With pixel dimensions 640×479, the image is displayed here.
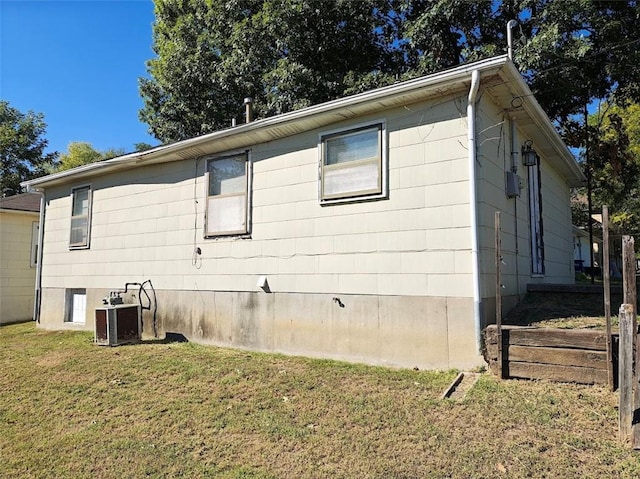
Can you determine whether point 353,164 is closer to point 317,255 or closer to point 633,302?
point 317,255

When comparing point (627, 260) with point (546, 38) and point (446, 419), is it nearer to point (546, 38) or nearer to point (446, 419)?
point (446, 419)

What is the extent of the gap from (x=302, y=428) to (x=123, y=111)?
1713 cm

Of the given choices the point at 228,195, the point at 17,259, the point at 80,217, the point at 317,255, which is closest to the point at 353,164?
the point at 317,255

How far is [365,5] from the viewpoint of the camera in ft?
43.0

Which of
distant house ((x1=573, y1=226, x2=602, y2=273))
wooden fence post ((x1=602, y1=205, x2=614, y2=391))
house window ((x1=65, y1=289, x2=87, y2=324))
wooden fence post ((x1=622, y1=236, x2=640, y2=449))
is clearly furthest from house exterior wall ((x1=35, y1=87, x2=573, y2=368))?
distant house ((x1=573, y1=226, x2=602, y2=273))

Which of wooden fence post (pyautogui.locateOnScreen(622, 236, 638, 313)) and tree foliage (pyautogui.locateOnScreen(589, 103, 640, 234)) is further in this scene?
tree foliage (pyautogui.locateOnScreen(589, 103, 640, 234))

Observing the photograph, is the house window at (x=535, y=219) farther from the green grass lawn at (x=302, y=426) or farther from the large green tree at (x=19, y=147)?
the large green tree at (x=19, y=147)

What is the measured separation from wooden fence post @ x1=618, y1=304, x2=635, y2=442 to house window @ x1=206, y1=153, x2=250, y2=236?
5204 mm

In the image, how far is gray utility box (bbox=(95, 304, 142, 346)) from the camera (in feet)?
25.0

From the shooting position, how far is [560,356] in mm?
4234

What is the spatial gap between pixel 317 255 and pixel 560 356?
3235 mm

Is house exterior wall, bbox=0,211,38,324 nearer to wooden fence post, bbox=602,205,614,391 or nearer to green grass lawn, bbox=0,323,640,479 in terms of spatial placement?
green grass lawn, bbox=0,323,640,479

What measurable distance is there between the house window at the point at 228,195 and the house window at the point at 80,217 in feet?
12.3

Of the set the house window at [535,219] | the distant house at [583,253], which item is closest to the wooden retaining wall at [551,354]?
the house window at [535,219]
